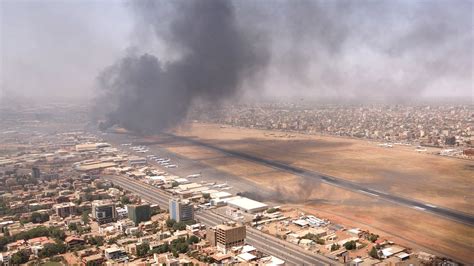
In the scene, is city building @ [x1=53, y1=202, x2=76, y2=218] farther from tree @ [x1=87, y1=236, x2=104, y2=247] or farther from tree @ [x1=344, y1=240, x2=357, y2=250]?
tree @ [x1=344, y1=240, x2=357, y2=250]

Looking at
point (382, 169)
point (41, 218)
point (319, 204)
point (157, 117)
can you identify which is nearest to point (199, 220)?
point (319, 204)

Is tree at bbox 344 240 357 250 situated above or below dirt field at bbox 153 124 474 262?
below

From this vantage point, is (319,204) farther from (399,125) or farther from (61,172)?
(399,125)

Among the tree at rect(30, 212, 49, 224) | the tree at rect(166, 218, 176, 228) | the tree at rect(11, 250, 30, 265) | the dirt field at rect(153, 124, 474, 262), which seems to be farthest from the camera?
the tree at rect(30, 212, 49, 224)

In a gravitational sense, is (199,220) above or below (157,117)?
below

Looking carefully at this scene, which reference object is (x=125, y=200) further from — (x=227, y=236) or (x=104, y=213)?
(x=227, y=236)

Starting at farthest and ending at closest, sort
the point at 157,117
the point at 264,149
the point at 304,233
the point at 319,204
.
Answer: the point at 157,117, the point at 264,149, the point at 319,204, the point at 304,233

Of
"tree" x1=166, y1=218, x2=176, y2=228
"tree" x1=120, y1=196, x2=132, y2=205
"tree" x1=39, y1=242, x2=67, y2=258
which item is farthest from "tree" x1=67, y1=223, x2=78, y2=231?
"tree" x1=166, y1=218, x2=176, y2=228
